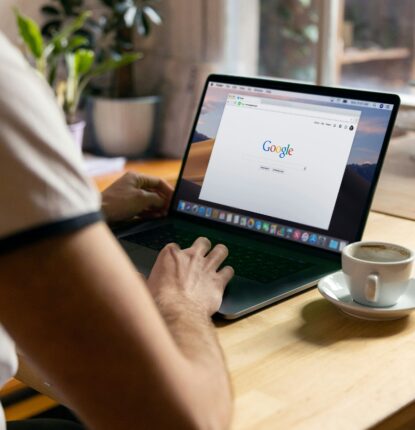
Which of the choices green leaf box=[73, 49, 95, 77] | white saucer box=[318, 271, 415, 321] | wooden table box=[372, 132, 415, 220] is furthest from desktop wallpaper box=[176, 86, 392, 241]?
green leaf box=[73, 49, 95, 77]

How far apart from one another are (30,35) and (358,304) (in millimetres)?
1536

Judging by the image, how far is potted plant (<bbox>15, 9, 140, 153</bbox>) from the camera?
7.36ft

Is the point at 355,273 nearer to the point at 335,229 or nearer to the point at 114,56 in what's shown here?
the point at 335,229

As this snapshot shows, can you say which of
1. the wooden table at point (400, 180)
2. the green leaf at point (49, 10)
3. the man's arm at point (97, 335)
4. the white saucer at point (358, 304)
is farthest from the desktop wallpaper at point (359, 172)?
the green leaf at point (49, 10)

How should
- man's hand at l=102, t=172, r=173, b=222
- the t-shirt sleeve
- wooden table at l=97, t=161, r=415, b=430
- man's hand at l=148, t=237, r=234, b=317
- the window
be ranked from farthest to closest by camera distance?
the window, man's hand at l=102, t=172, r=173, b=222, man's hand at l=148, t=237, r=234, b=317, wooden table at l=97, t=161, r=415, b=430, the t-shirt sleeve

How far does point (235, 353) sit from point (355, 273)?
19 centimetres

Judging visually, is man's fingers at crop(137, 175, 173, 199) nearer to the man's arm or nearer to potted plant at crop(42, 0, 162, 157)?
the man's arm

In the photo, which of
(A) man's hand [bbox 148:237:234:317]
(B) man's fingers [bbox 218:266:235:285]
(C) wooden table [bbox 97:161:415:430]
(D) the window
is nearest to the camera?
A: (C) wooden table [bbox 97:161:415:430]

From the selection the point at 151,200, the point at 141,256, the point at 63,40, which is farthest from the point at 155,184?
the point at 63,40

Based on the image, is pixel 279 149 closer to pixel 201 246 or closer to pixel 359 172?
pixel 359 172

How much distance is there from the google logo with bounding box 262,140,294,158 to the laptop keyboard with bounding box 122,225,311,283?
160mm

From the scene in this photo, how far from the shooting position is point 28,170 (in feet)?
1.92

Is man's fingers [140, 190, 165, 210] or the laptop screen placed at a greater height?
the laptop screen

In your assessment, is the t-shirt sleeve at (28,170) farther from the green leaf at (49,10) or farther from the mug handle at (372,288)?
the green leaf at (49,10)
